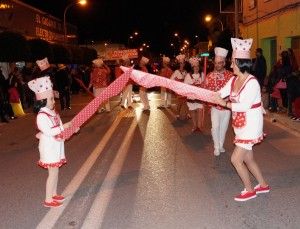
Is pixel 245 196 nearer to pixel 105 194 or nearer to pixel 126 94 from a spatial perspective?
pixel 105 194

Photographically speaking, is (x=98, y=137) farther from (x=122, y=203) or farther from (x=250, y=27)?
(x=250, y=27)

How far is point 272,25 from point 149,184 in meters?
20.6

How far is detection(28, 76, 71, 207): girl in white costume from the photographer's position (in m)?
6.19

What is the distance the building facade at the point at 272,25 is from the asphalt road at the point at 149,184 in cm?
1082

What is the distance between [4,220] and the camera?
236 inches

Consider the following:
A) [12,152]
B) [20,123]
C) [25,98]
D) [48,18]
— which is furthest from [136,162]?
[48,18]

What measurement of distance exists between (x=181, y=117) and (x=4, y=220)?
10277mm

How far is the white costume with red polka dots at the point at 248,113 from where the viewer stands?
238 inches

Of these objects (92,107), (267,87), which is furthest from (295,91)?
(92,107)

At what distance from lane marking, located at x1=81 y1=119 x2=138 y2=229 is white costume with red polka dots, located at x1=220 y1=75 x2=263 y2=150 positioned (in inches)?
75.7

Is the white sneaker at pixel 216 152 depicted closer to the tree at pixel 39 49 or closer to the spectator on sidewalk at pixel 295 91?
the spectator on sidewalk at pixel 295 91

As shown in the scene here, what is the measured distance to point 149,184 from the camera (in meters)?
7.42

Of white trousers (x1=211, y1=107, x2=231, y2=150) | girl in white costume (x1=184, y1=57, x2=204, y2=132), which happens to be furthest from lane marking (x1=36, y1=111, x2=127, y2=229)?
white trousers (x1=211, y1=107, x2=231, y2=150)

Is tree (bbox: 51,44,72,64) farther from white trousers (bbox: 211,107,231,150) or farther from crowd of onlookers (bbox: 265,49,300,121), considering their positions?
white trousers (bbox: 211,107,231,150)
